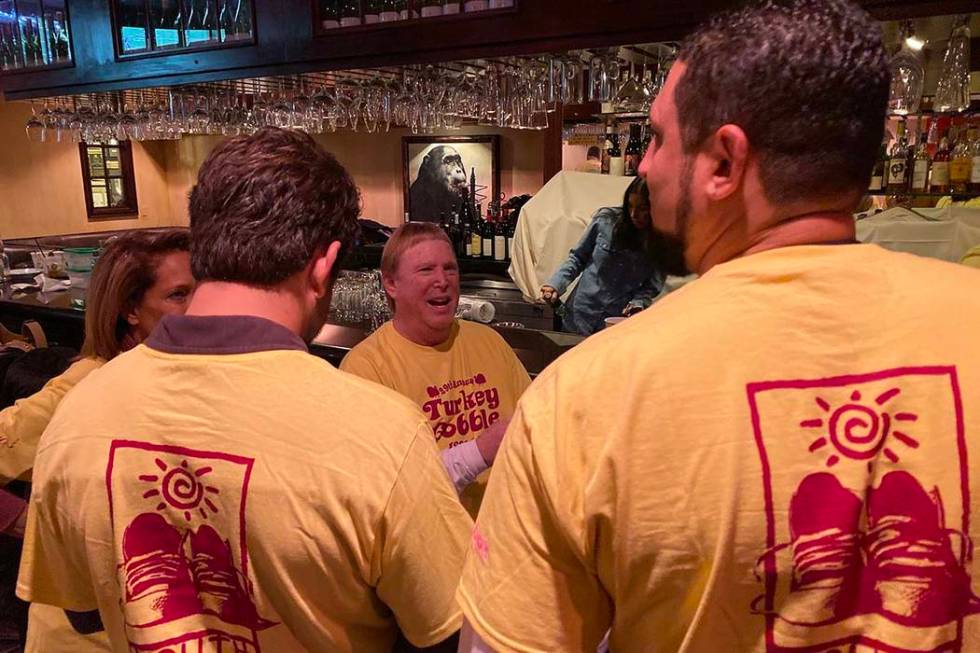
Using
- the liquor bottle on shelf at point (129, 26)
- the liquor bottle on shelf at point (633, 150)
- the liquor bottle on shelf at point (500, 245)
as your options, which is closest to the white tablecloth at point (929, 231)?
the liquor bottle on shelf at point (633, 150)

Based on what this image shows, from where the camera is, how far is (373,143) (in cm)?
775

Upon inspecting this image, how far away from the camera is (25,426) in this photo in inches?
68.8

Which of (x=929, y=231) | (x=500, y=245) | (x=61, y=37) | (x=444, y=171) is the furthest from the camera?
(x=444, y=171)

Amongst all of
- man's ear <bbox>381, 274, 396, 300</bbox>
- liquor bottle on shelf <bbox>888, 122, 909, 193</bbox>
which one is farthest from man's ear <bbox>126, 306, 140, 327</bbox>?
liquor bottle on shelf <bbox>888, 122, 909, 193</bbox>

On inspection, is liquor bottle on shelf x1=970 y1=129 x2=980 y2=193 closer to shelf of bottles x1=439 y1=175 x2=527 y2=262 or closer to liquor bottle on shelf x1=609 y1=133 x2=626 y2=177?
liquor bottle on shelf x1=609 y1=133 x2=626 y2=177

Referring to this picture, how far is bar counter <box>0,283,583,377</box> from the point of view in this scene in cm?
248

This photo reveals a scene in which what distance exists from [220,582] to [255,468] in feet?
0.63

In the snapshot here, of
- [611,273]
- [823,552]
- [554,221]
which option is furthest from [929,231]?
[823,552]

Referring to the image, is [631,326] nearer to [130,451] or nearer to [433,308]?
[130,451]

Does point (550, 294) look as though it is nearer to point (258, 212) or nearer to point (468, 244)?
point (468, 244)

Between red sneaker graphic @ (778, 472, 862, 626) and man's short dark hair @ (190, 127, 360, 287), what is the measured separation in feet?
2.29

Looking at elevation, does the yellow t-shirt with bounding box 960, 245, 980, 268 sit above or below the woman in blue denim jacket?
above

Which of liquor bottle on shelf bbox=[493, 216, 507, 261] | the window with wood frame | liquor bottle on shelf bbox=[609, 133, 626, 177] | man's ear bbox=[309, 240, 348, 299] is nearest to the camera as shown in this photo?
man's ear bbox=[309, 240, 348, 299]

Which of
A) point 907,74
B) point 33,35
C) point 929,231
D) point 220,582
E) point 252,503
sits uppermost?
point 33,35
